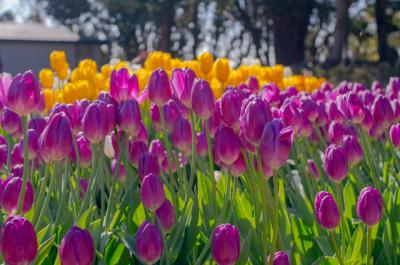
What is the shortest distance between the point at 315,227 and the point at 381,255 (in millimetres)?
205

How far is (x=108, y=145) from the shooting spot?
2232 mm

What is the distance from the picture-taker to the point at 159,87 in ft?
5.58

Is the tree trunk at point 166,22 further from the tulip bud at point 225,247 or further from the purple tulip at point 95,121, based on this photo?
the tulip bud at point 225,247

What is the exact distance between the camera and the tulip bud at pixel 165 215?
4.99 feet

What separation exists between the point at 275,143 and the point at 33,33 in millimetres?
30716

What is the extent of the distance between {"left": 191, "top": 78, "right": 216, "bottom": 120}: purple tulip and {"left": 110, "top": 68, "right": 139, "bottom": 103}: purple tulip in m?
0.28

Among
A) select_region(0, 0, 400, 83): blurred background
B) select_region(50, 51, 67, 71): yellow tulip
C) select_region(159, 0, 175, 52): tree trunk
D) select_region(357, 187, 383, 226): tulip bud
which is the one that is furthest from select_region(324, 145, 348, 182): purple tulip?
select_region(159, 0, 175, 52): tree trunk

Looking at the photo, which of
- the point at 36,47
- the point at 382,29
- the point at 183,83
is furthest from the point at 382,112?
the point at 36,47

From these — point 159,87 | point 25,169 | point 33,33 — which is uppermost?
point 33,33

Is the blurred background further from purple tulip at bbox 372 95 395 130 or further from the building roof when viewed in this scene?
purple tulip at bbox 372 95 395 130

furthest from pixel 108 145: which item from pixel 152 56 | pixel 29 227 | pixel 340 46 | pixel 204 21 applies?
pixel 204 21

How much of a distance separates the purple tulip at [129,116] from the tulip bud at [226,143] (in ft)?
0.89

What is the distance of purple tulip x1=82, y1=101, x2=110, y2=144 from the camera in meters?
1.47

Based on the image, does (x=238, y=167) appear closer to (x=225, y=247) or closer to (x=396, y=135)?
(x=225, y=247)
